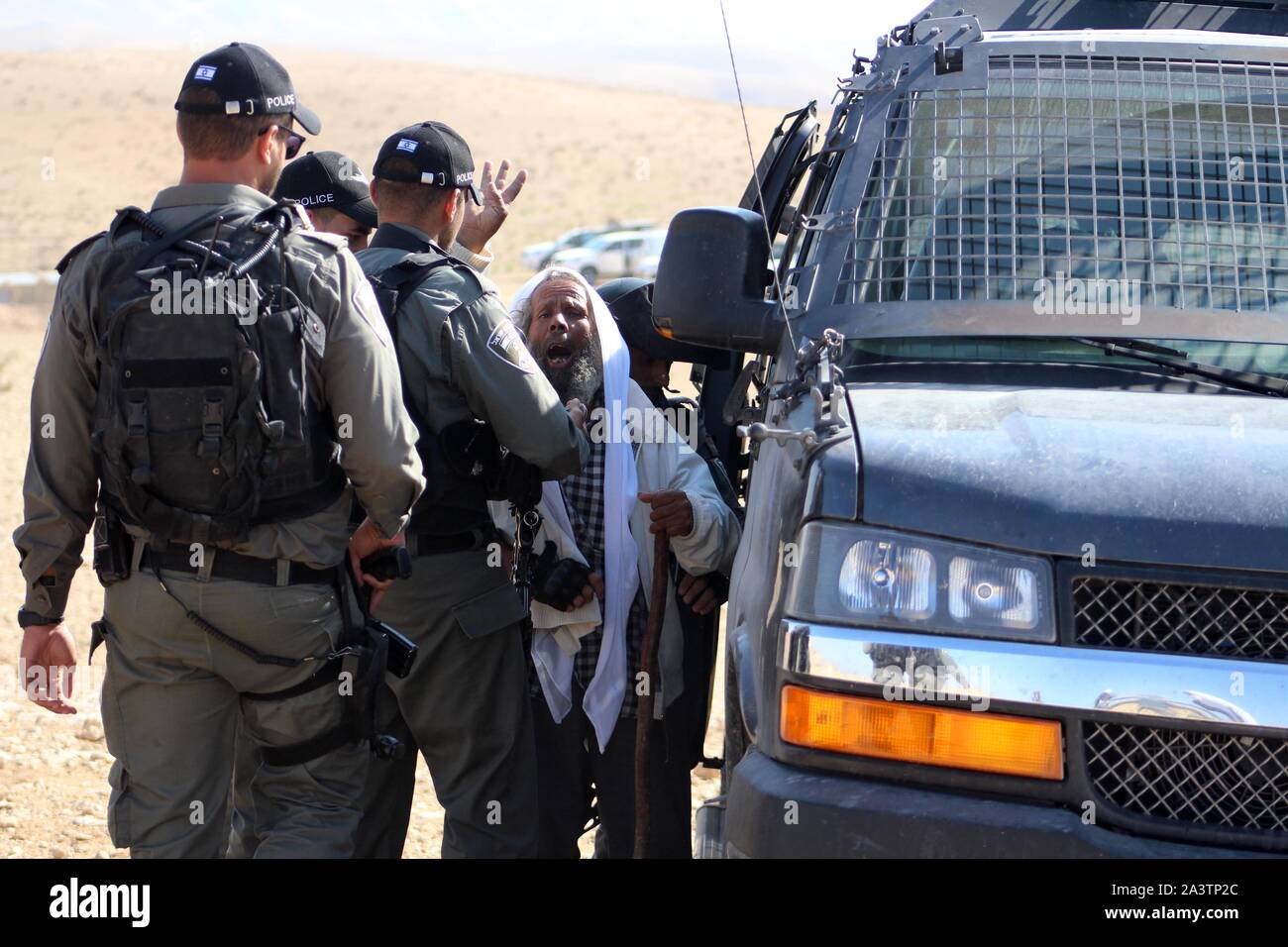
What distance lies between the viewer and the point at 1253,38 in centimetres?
411

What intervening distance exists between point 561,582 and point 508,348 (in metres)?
0.68

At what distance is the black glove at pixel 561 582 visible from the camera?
14.1 ft

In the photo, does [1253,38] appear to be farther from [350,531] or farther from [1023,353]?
[350,531]

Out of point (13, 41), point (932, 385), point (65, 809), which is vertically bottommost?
point (65, 809)

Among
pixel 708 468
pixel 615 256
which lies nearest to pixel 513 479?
pixel 708 468

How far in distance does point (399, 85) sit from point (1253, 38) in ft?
253

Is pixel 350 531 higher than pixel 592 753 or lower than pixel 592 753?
higher

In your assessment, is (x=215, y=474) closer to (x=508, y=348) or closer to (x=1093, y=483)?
(x=508, y=348)

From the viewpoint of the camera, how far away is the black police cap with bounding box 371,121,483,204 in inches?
168

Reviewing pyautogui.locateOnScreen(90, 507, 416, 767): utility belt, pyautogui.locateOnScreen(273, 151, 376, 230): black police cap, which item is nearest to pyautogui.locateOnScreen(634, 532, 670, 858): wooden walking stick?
pyautogui.locateOnScreen(90, 507, 416, 767): utility belt

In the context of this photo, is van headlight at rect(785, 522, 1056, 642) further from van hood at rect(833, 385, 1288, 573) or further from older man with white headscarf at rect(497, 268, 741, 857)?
older man with white headscarf at rect(497, 268, 741, 857)

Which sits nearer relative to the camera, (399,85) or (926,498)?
(926,498)
